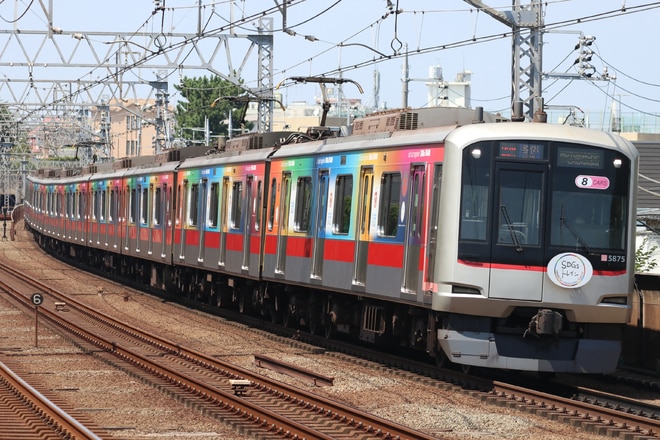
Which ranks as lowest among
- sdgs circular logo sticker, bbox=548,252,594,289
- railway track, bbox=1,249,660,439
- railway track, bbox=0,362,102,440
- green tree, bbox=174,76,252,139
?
railway track, bbox=0,362,102,440

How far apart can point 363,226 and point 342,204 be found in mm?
923

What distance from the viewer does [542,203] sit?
14086 millimetres

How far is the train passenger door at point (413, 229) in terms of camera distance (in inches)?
585

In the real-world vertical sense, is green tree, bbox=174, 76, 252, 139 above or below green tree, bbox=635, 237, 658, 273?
above

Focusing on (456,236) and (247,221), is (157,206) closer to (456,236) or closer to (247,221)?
(247,221)

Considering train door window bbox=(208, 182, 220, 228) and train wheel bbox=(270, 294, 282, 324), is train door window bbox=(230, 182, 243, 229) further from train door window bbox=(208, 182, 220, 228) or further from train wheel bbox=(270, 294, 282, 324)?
train wheel bbox=(270, 294, 282, 324)

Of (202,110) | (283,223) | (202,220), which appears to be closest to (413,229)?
(283,223)

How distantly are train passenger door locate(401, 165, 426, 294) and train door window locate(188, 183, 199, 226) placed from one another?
36.5 ft

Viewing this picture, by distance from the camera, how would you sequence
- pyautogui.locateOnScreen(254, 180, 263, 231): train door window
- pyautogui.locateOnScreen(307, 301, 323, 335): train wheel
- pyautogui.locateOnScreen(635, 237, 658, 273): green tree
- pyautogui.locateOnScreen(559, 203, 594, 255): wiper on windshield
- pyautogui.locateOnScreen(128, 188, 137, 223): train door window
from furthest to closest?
pyautogui.locateOnScreen(128, 188, 137, 223): train door window → pyautogui.locateOnScreen(635, 237, 658, 273): green tree → pyautogui.locateOnScreen(254, 180, 263, 231): train door window → pyautogui.locateOnScreen(307, 301, 323, 335): train wheel → pyautogui.locateOnScreen(559, 203, 594, 255): wiper on windshield

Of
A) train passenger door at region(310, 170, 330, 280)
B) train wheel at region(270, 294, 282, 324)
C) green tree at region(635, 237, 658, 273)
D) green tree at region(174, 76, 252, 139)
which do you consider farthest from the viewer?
green tree at region(174, 76, 252, 139)

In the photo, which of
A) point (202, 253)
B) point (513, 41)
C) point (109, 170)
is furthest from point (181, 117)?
point (513, 41)

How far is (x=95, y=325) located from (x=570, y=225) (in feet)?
37.1

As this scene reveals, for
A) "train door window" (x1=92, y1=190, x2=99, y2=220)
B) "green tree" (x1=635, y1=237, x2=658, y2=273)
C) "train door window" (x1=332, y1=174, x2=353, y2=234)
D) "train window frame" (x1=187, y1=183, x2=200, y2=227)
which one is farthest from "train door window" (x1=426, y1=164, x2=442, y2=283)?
"train door window" (x1=92, y1=190, x2=99, y2=220)

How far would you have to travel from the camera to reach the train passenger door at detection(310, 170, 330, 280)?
18.2 meters
